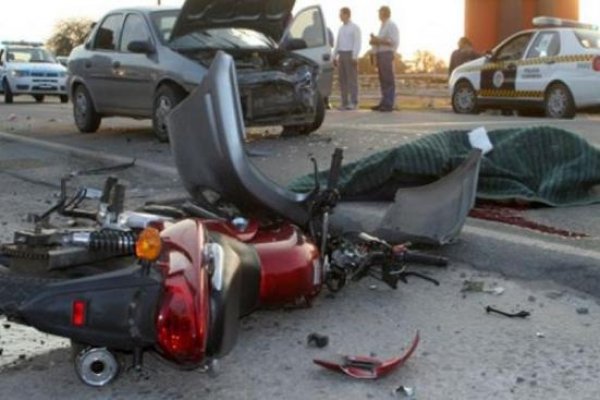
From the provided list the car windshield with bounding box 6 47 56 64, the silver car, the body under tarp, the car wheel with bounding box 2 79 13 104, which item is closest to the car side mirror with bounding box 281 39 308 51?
the silver car

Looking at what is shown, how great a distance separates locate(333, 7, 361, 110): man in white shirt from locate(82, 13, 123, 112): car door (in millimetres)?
5775

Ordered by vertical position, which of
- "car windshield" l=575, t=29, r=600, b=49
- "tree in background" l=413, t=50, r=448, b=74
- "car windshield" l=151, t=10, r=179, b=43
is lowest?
"tree in background" l=413, t=50, r=448, b=74

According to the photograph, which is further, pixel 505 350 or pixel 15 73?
pixel 15 73

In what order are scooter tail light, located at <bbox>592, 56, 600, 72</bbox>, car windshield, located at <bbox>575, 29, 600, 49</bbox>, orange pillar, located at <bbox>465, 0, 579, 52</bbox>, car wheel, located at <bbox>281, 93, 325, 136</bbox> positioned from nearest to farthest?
1. car wheel, located at <bbox>281, 93, 325, 136</bbox>
2. scooter tail light, located at <bbox>592, 56, 600, 72</bbox>
3. car windshield, located at <bbox>575, 29, 600, 49</bbox>
4. orange pillar, located at <bbox>465, 0, 579, 52</bbox>

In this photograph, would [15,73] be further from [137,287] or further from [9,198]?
[137,287]

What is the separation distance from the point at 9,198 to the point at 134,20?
5.08 meters

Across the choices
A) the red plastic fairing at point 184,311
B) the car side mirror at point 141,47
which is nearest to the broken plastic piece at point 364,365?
the red plastic fairing at point 184,311

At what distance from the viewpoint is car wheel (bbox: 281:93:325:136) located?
37.6 ft

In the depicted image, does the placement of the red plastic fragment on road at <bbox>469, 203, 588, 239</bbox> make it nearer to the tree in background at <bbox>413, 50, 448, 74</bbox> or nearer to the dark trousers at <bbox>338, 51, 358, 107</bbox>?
the dark trousers at <bbox>338, 51, 358, 107</bbox>

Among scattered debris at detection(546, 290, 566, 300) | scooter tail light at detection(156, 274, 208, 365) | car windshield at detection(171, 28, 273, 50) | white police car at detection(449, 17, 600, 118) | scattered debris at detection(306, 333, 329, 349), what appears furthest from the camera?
white police car at detection(449, 17, 600, 118)

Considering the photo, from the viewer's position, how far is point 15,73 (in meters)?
26.6

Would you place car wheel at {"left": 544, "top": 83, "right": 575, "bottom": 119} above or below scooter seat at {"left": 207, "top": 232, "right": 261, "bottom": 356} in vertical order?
below

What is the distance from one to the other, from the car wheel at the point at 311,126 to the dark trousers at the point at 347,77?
6.02 m

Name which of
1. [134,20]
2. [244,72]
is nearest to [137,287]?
[244,72]
